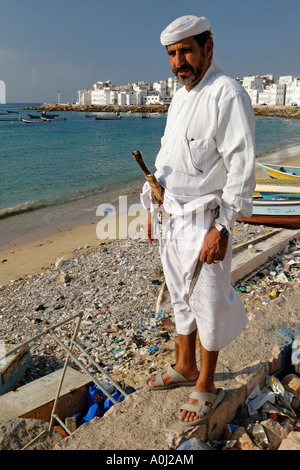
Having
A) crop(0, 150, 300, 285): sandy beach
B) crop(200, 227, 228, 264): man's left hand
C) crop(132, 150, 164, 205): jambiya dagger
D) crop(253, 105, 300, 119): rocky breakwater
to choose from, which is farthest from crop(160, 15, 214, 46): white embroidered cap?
crop(253, 105, 300, 119): rocky breakwater

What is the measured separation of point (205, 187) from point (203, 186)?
11 mm

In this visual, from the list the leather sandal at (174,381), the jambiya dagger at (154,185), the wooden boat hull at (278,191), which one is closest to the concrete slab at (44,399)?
the leather sandal at (174,381)

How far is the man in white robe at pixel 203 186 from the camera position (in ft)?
6.09

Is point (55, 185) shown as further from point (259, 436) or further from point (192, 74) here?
point (259, 436)

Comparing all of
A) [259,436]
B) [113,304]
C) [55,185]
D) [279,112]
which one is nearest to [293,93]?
[279,112]

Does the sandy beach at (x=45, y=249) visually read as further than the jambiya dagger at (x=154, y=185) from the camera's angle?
Yes

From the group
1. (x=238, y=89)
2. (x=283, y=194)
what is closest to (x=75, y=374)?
(x=238, y=89)

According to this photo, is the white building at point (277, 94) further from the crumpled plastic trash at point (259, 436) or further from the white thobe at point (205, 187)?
the crumpled plastic trash at point (259, 436)

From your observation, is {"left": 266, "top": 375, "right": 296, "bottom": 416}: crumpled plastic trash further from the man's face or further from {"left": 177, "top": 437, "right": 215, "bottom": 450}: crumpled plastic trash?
the man's face

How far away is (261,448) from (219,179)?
53.1 inches

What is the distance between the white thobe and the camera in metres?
1.85

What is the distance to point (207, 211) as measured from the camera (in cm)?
201

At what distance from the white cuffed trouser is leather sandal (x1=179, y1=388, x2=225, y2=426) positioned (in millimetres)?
249

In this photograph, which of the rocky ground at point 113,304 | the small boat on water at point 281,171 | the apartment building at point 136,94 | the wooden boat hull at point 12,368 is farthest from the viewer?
the apartment building at point 136,94
